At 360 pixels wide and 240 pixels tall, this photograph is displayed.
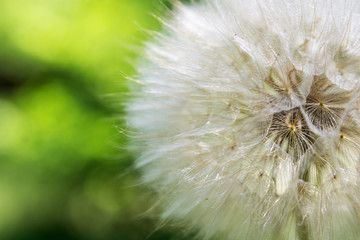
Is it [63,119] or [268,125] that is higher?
[63,119]

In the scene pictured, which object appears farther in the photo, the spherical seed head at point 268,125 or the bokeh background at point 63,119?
the bokeh background at point 63,119

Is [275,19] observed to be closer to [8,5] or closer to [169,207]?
[169,207]

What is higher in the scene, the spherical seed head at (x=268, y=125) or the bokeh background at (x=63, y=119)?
→ the bokeh background at (x=63, y=119)

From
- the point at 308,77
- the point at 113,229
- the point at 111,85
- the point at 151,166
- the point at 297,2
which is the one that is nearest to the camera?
the point at 308,77

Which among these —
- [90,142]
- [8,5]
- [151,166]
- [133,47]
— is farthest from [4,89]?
[151,166]

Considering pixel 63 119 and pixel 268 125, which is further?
pixel 63 119
